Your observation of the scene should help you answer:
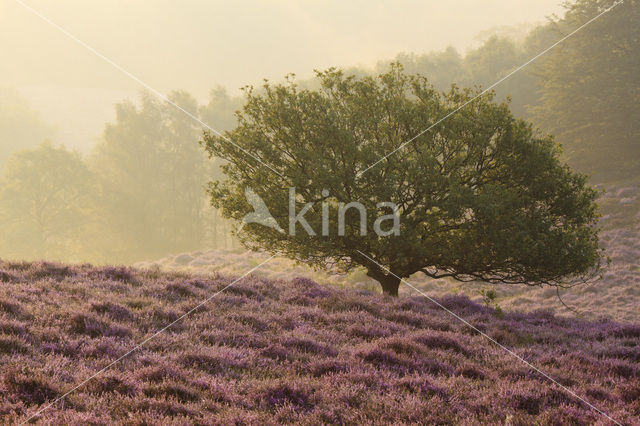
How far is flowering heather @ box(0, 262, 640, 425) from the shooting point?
5980mm

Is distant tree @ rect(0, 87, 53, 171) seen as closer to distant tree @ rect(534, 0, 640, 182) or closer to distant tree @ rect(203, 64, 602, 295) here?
distant tree @ rect(534, 0, 640, 182)

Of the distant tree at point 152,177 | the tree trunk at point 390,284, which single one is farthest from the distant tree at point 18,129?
the tree trunk at point 390,284

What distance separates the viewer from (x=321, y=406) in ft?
20.5

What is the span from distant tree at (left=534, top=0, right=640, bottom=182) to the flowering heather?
38.1m

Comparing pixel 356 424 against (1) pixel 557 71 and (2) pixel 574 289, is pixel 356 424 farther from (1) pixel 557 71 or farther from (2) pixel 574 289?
(1) pixel 557 71

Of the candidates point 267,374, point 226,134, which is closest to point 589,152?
point 226,134

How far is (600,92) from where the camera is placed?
4441 cm

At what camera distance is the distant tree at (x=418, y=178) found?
14.6 meters

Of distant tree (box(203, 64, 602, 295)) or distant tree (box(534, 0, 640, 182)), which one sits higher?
distant tree (box(534, 0, 640, 182))

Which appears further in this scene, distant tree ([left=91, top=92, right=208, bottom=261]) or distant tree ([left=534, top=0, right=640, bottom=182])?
distant tree ([left=91, top=92, right=208, bottom=261])

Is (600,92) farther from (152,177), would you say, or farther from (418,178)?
(152,177)

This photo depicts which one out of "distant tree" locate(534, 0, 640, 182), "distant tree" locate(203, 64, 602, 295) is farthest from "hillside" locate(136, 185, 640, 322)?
"distant tree" locate(534, 0, 640, 182)

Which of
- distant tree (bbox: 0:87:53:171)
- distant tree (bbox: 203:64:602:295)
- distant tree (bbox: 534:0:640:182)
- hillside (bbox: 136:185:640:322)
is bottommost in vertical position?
hillside (bbox: 136:185:640:322)

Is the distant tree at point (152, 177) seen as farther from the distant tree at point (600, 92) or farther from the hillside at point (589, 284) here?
the distant tree at point (600, 92)
